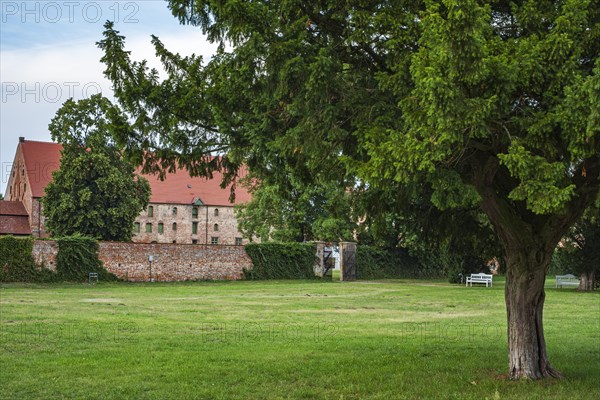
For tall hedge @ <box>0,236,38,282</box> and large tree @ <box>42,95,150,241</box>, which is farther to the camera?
large tree @ <box>42,95,150,241</box>

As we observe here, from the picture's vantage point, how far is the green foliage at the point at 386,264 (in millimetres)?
50031

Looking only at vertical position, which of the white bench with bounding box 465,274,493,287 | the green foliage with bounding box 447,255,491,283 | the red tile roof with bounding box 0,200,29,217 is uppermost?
the red tile roof with bounding box 0,200,29,217

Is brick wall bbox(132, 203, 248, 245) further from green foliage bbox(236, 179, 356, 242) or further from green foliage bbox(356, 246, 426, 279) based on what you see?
green foliage bbox(356, 246, 426, 279)

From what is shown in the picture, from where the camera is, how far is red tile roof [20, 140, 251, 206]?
240ft

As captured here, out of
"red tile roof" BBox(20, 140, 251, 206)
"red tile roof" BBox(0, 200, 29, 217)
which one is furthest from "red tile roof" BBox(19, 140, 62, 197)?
"red tile roof" BBox(0, 200, 29, 217)

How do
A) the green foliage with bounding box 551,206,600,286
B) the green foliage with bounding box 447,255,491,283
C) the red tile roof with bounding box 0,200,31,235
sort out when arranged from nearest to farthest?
the green foliage with bounding box 551,206,600,286 → the green foliage with bounding box 447,255,491,283 → the red tile roof with bounding box 0,200,31,235

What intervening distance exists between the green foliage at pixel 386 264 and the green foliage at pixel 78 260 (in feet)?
55.8

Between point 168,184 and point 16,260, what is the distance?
47.7 m

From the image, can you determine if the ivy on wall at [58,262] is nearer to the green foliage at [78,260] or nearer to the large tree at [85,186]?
the green foliage at [78,260]

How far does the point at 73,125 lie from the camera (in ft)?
168

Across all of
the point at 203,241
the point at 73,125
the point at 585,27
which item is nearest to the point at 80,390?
the point at 585,27

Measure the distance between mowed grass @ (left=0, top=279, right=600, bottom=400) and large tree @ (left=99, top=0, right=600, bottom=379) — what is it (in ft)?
4.98

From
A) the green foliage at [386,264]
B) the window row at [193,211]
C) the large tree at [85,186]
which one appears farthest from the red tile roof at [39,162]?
the green foliage at [386,264]

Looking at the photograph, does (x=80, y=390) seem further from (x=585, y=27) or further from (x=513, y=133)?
(x=585, y=27)
